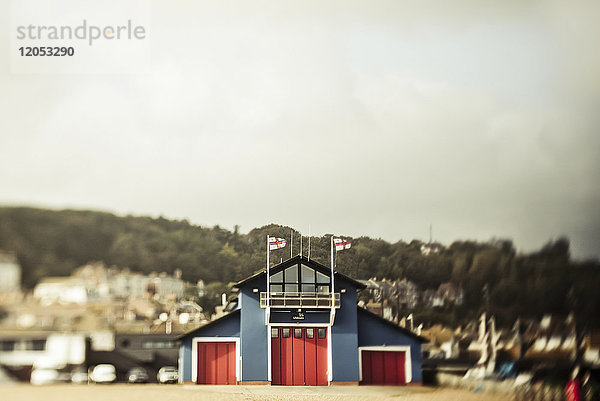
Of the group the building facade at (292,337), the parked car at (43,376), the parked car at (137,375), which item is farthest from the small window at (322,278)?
the parked car at (43,376)

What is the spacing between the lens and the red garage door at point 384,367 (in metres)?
6.37

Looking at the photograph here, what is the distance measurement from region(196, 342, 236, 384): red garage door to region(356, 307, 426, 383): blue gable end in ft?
3.75

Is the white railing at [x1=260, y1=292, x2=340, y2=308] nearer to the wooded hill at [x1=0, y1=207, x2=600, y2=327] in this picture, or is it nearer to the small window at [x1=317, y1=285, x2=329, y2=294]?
the small window at [x1=317, y1=285, x2=329, y2=294]

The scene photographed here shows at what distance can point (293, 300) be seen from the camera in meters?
6.19

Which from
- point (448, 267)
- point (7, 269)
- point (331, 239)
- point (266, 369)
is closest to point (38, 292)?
point (7, 269)

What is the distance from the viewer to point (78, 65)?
6.45 meters

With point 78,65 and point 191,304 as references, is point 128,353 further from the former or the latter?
point 78,65

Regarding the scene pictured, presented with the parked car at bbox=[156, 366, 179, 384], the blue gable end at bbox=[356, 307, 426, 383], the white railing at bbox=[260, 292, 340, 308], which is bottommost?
the parked car at bbox=[156, 366, 179, 384]

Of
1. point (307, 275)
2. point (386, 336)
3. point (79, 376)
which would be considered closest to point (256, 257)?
point (307, 275)

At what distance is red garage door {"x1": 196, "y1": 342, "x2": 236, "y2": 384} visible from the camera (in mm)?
6133

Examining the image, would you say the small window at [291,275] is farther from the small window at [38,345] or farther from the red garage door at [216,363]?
the small window at [38,345]

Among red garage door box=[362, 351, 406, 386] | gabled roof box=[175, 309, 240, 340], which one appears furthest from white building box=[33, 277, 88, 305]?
red garage door box=[362, 351, 406, 386]

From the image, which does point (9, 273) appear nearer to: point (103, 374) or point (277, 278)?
point (103, 374)

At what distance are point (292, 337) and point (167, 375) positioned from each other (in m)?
1.11
